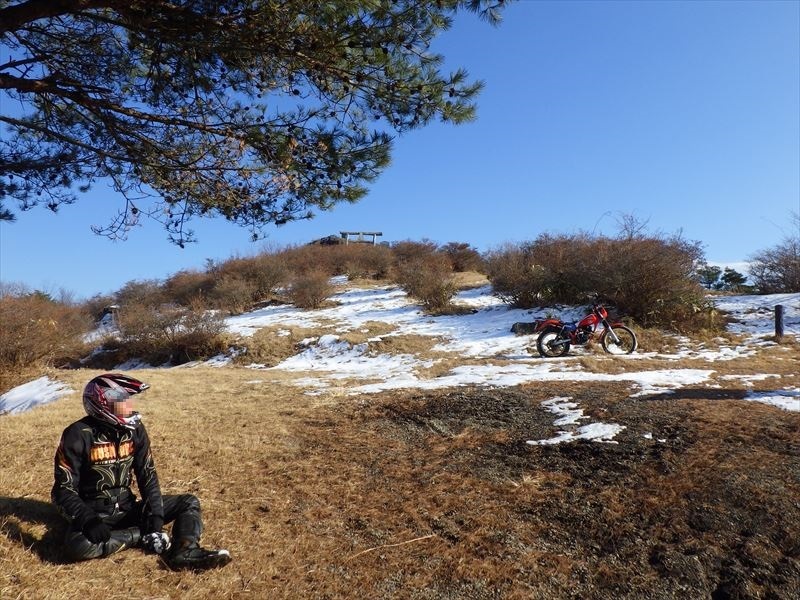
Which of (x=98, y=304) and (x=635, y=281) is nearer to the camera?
(x=635, y=281)

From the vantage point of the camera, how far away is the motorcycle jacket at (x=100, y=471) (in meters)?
3.21

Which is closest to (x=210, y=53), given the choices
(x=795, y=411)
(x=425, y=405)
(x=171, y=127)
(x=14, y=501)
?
(x=171, y=127)

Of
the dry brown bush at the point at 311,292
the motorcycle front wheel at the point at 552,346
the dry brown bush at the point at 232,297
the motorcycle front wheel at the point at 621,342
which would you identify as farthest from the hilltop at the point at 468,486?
the dry brown bush at the point at 232,297

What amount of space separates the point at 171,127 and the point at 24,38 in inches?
66.3

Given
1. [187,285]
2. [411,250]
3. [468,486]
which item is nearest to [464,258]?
[411,250]

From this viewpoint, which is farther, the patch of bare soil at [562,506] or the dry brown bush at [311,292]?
the dry brown bush at [311,292]

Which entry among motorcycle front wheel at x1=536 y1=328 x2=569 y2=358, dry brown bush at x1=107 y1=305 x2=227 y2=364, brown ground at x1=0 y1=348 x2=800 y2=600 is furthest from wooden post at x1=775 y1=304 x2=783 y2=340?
dry brown bush at x1=107 y1=305 x2=227 y2=364

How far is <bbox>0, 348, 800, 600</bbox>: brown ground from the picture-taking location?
307cm

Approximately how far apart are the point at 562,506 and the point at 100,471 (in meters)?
3.37

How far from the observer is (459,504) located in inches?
167

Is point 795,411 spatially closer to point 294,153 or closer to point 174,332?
point 294,153

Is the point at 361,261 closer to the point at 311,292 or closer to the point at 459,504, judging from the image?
the point at 311,292

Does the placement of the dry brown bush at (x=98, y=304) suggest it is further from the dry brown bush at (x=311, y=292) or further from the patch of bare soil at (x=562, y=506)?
the patch of bare soil at (x=562, y=506)

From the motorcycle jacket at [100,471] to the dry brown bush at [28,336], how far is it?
11.1m
